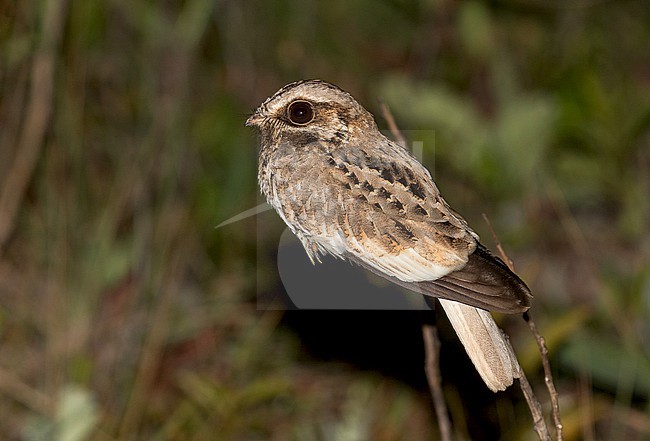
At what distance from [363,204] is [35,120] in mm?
2164

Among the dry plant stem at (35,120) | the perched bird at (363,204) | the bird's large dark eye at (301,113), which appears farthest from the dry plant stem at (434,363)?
the dry plant stem at (35,120)

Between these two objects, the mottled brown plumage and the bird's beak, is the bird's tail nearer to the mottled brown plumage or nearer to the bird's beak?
the mottled brown plumage

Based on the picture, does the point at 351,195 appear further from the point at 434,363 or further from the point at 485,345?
the point at 434,363

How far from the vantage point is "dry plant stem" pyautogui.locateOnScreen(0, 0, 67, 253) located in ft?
9.86

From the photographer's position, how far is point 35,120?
3127mm

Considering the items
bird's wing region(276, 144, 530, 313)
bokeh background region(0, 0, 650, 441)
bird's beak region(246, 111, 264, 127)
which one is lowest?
bokeh background region(0, 0, 650, 441)

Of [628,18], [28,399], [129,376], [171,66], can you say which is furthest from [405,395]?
[628,18]

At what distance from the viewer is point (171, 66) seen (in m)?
3.62

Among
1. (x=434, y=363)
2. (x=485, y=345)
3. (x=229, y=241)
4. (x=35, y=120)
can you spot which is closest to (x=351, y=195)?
(x=485, y=345)

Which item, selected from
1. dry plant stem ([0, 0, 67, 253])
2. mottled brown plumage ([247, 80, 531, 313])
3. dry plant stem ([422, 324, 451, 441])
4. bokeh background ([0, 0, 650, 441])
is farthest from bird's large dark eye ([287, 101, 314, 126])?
dry plant stem ([0, 0, 67, 253])

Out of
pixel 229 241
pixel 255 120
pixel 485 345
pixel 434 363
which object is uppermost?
pixel 255 120

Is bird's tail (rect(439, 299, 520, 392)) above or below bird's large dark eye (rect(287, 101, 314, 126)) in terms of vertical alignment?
below

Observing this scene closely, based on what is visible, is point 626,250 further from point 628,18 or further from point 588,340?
point 628,18

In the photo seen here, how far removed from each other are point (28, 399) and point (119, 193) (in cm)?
103
